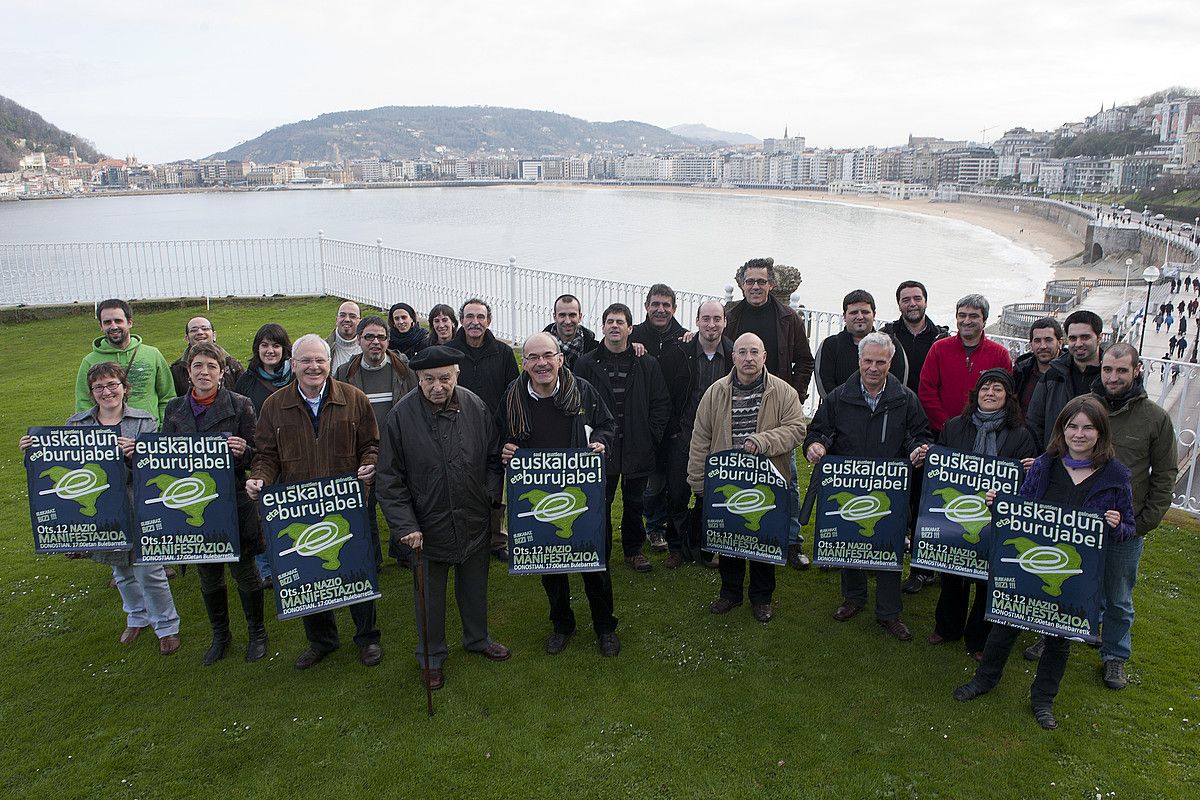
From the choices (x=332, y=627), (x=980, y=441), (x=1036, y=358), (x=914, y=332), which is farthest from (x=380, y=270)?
(x=980, y=441)

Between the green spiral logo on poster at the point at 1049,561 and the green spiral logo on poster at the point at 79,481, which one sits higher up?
the green spiral logo on poster at the point at 79,481

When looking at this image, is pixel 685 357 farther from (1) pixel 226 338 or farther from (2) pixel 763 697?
(1) pixel 226 338

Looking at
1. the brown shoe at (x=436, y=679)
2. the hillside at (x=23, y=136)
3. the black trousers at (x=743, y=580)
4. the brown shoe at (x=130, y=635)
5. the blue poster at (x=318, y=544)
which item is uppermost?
the hillside at (x=23, y=136)

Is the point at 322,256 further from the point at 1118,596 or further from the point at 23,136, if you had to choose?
the point at 23,136

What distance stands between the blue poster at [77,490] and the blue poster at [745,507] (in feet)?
12.2

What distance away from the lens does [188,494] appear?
4.84m

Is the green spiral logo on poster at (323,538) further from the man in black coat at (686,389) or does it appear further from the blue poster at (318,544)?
the man in black coat at (686,389)

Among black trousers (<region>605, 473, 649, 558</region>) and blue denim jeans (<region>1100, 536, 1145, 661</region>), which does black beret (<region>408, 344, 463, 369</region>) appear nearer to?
black trousers (<region>605, 473, 649, 558</region>)

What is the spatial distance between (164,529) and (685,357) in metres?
3.78

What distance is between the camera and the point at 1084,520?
4.07 m

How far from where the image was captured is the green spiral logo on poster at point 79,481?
498 centimetres

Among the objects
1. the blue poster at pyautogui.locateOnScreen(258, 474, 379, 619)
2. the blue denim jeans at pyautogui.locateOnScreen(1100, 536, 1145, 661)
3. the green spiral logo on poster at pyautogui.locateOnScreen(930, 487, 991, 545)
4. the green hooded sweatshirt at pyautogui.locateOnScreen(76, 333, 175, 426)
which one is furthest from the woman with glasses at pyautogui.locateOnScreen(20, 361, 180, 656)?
the blue denim jeans at pyautogui.locateOnScreen(1100, 536, 1145, 661)

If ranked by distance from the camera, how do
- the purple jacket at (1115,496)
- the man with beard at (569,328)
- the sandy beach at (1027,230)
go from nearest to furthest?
the purple jacket at (1115,496) < the man with beard at (569,328) < the sandy beach at (1027,230)

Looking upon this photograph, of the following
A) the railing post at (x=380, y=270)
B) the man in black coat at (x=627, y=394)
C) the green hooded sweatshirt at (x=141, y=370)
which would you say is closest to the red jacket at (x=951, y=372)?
the man in black coat at (x=627, y=394)
